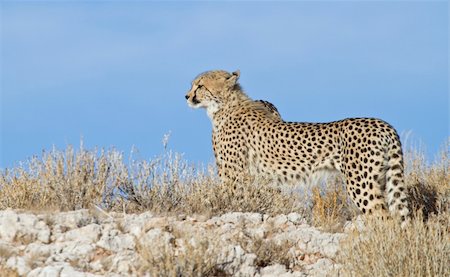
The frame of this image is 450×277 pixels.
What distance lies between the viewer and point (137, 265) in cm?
471

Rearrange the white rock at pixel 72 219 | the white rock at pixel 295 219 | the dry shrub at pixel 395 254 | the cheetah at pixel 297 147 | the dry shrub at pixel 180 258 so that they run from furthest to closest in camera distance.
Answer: the cheetah at pixel 297 147
the white rock at pixel 295 219
the white rock at pixel 72 219
the dry shrub at pixel 395 254
the dry shrub at pixel 180 258

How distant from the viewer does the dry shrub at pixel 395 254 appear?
4812 mm

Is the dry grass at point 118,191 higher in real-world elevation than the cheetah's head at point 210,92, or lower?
lower

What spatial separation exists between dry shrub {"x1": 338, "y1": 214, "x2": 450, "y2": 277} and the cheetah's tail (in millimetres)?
1472

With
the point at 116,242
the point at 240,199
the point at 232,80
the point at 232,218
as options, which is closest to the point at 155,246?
the point at 116,242

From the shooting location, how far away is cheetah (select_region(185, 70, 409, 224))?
651 cm

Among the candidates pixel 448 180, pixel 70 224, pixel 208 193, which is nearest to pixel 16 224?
pixel 70 224

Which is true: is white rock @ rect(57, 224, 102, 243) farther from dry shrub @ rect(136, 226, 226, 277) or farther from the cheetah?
the cheetah

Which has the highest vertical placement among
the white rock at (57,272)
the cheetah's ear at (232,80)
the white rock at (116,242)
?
the cheetah's ear at (232,80)

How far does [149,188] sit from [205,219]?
103cm

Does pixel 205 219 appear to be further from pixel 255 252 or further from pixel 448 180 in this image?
pixel 448 180

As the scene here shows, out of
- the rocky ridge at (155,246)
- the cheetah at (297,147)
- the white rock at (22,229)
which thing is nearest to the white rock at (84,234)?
the rocky ridge at (155,246)

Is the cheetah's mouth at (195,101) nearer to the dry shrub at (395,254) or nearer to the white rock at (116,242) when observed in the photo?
the white rock at (116,242)

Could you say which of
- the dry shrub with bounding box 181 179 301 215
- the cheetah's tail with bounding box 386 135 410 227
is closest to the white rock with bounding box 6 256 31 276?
the dry shrub with bounding box 181 179 301 215
